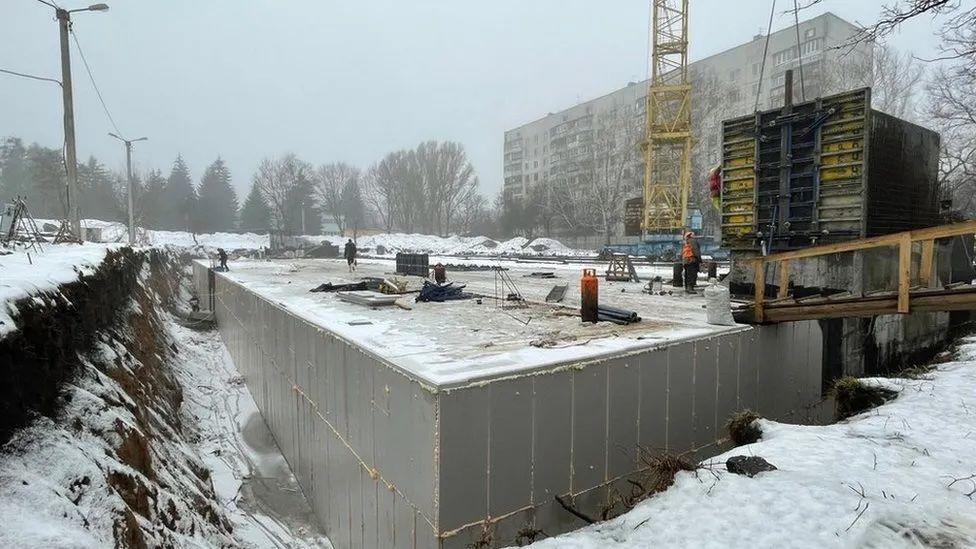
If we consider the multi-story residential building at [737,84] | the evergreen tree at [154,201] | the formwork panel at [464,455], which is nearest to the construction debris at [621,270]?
the formwork panel at [464,455]

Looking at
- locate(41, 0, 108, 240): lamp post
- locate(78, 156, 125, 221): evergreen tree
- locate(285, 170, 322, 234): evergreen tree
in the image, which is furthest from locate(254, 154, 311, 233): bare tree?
locate(41, 0, 108, 240): lamp post

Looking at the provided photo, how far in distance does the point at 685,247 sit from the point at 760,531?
8.47 metres

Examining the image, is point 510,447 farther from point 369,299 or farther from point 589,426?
point 369,299

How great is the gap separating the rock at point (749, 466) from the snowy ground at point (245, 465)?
5.32 m

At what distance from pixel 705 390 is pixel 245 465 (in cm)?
744

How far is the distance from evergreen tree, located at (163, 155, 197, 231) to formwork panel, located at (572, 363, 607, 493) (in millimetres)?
76151

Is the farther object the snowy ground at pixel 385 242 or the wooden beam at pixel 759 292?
the snowy ground at pixel 385 242

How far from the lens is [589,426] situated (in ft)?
15.0

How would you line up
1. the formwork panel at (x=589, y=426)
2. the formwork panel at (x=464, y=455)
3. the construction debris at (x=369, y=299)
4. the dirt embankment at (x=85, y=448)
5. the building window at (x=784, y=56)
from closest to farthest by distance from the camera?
the dirt embankment at (x=85, y=448), the formwork panel at (x=464, y=455), the formwork panel at (x=589, y=426), the construction debris at (x=369, y=299), the building window at (x=784, y=56)

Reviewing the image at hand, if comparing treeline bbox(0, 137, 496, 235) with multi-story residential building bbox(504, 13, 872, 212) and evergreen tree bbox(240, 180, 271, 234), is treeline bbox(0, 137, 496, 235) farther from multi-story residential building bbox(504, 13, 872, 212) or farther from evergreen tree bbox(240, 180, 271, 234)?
multi-story residential building bbox(504, 13, 872, 212)

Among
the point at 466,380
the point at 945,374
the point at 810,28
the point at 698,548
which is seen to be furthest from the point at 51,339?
the point at 810,28

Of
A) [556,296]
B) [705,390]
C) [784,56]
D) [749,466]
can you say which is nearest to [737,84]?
[784,56]

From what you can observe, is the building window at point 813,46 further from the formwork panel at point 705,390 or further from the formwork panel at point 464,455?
the formwork panel at point 464,455

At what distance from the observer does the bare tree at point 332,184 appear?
79250mm
